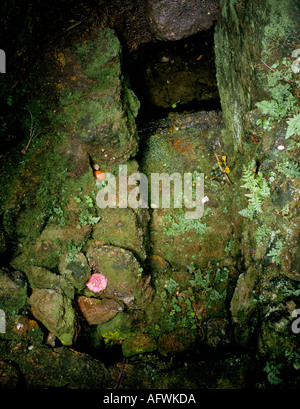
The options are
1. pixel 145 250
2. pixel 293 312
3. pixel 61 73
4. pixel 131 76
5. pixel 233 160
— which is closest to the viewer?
pixel 293 312

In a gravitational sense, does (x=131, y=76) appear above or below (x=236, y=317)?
above

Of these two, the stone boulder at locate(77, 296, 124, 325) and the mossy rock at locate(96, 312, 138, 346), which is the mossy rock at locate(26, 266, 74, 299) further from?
the mossy rock at locate(96, 312, 138, 346)

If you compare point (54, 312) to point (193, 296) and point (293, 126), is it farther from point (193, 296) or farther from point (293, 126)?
point (293, 126)

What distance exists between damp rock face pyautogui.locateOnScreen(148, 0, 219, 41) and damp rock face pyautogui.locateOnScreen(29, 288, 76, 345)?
5007 mm

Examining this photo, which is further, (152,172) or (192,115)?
(192,115)

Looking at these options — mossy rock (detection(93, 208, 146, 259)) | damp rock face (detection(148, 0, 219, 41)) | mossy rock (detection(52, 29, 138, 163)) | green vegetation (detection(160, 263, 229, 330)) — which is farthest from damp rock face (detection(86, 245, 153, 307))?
damp rock face (detection(148, 0, 219, 41))

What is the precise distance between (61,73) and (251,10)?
290cm

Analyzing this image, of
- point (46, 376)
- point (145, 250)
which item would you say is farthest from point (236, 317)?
point (46, 376)

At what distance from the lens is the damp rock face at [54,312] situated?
3.76m

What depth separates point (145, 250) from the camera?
175 inches

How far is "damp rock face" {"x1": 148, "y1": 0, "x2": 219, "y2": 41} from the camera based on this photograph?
14.8 feet

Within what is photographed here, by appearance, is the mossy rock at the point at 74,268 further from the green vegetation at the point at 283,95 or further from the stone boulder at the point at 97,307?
the green vegetation at the point at 283,95

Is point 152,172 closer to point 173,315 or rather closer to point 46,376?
point 173,315

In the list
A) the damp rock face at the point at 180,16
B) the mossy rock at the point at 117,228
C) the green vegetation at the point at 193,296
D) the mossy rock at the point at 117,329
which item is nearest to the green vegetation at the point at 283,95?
the damp rock face at the point at 180,16
